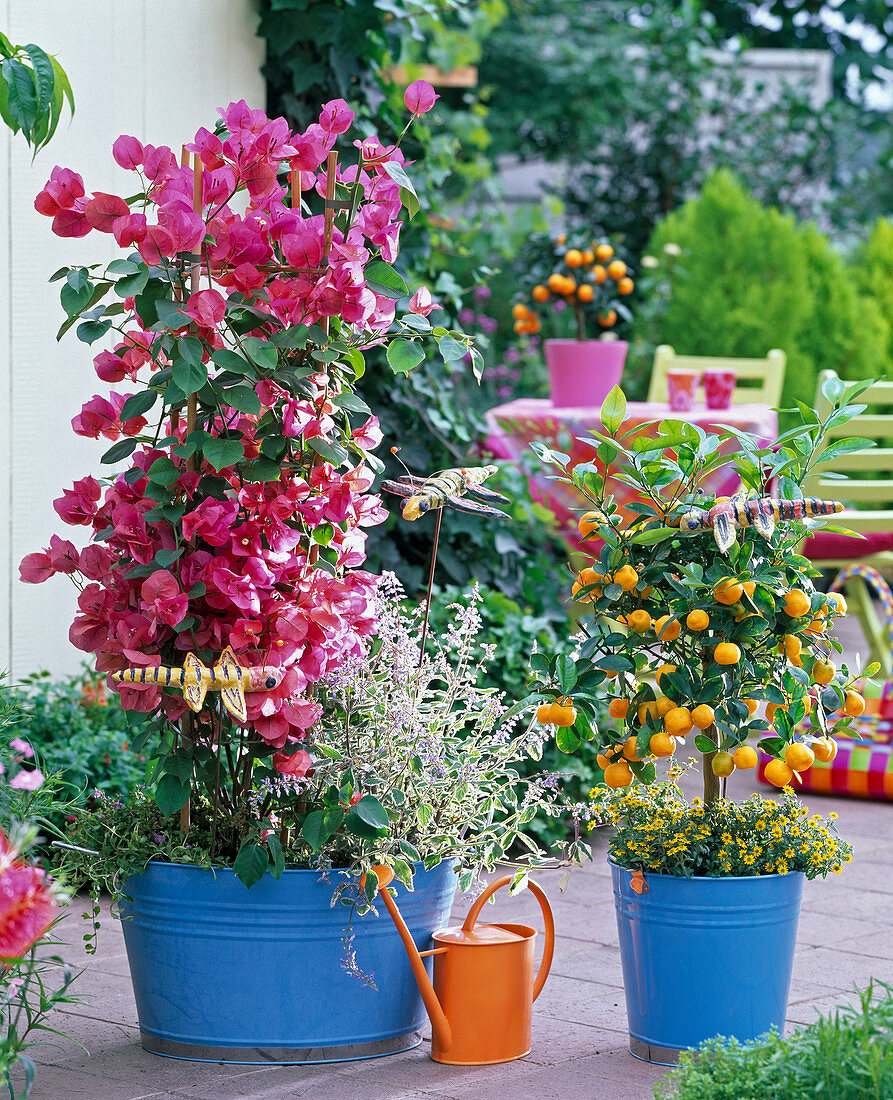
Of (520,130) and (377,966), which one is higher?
(520,130)

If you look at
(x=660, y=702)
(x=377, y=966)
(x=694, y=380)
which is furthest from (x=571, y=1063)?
(x=694, y=380)

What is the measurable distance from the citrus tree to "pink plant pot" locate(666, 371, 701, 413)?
213 cm

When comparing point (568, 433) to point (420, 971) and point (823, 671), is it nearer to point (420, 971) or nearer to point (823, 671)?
point (823, 671)

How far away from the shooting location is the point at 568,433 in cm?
431

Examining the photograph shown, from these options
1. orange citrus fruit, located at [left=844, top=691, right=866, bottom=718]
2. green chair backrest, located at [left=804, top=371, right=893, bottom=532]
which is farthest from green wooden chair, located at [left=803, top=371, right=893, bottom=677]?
orange citrus fruit, located at [left=844, top=691, right=866, bottom=718]

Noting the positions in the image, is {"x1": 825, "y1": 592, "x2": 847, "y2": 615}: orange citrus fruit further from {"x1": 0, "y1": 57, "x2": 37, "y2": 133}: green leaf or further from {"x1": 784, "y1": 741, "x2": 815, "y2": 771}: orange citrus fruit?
{"x1": 0, "y1": 57, "x2": 37, "y2": 133}: green leaf

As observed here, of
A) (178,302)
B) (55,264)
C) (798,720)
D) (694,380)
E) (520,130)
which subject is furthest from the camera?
(520,130)

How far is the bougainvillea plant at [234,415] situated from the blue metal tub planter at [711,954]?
2.18 ft

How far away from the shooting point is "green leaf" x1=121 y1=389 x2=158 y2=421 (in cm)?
225

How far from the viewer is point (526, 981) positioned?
2.41 meters

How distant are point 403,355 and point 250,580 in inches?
17.7

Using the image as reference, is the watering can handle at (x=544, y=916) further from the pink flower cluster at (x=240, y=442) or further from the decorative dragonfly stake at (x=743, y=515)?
the decorative dragonfly stake at (x=743, y=515)

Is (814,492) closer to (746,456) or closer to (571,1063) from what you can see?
(746,456)

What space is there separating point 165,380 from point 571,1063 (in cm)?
133
